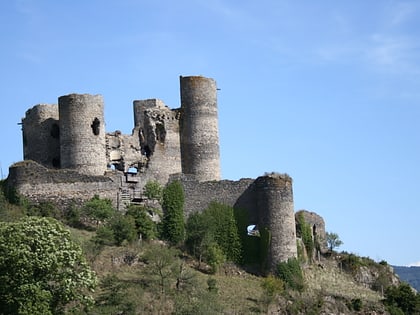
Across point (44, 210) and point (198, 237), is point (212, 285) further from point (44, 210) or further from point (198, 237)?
point (44, 210)

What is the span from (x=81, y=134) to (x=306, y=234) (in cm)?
1416

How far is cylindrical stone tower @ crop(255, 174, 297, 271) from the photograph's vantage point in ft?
201

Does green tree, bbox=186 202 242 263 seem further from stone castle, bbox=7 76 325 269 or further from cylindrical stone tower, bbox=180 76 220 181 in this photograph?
cylindrical stone tower, bbox=180 76 220 181

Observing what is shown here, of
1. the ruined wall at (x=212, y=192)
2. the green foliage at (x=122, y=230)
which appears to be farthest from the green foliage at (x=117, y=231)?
the ruined wall at (x=212, y=192)

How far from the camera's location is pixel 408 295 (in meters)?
64.1

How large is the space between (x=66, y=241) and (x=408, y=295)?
23.9 metres

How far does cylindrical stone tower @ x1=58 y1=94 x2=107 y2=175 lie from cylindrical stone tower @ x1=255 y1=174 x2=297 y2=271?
893 cm

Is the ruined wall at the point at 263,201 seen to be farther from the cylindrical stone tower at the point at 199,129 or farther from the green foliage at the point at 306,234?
the green foliage at the point at 306,234

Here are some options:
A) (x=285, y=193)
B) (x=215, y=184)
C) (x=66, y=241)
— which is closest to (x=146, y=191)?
(x=215, y=184)

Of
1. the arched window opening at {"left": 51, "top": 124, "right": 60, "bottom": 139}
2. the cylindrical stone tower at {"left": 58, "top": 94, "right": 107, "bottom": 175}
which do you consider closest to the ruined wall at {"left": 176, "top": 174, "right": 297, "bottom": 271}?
the cylindrical stone tower at {"left": 58, "top": 94, "right": 107, "bottom": 175}

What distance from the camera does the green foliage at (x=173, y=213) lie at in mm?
61969

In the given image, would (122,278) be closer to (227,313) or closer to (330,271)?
(227,313)

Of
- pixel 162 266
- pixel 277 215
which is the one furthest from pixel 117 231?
pixel 277 215

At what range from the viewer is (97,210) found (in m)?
60.6
